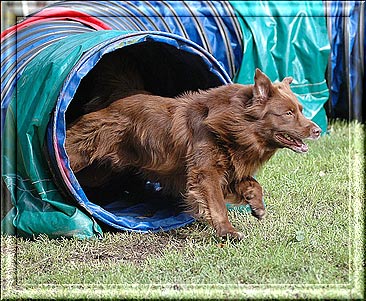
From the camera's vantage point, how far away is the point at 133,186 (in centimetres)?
622

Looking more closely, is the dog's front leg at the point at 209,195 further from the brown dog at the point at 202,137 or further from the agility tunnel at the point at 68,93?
the agility tunnel at the point at 68,93

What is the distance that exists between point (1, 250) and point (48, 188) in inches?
22.4

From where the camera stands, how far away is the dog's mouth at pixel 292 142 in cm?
468

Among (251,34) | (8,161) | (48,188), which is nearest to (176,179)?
(48,188)

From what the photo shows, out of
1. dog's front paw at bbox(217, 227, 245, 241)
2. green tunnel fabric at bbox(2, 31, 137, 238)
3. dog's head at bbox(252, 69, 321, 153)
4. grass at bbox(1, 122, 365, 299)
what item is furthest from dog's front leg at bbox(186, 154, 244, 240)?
green tunnel fabric at bbox(2, 31, 137, 238)

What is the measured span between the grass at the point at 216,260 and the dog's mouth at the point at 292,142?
645mm

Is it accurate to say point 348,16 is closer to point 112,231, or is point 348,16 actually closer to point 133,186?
point 133,186

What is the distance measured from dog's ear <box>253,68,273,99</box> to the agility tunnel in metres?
0.76

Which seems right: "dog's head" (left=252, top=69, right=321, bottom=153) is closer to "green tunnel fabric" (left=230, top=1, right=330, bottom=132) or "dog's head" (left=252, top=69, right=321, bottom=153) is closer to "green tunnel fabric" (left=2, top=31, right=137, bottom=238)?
"green tunnel fabric" (left=2, top=31, right=137, bottom=238)

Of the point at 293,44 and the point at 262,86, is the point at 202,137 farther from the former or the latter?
the point at 293,44

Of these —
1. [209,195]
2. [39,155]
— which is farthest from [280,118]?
[39,155]

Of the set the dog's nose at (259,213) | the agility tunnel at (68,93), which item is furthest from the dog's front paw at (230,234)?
the agility tunnel at (68,93)

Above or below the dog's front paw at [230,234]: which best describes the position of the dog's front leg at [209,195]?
above

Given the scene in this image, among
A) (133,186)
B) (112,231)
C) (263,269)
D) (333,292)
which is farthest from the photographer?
(133,186)
